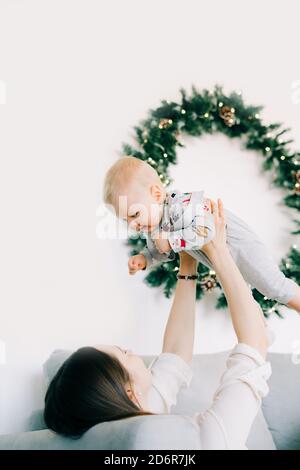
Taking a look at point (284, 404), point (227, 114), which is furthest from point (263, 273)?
A: point (227, 114)

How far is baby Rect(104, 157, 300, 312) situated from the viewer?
4.28ft

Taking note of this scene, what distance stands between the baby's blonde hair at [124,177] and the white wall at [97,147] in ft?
2.02

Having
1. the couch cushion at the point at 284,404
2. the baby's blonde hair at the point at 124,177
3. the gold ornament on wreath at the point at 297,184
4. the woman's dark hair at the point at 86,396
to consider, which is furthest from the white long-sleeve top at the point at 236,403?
the gold ornament on wreath at the point at 297,184

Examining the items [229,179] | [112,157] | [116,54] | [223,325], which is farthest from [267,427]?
[116,54]

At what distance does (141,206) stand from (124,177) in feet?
0.30

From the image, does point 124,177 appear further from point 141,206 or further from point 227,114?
point 227,114

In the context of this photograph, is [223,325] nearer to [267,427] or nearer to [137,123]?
[267,427]

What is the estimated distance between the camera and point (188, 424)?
94 centimetres

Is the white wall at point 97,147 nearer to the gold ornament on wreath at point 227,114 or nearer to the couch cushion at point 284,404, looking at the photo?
the gold ornament on wreath at point 227,114

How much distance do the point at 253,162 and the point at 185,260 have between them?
85 centimetres

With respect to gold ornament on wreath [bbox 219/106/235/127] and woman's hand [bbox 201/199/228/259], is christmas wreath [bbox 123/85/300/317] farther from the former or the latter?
woman's hand [bbox 201/199/228/259]

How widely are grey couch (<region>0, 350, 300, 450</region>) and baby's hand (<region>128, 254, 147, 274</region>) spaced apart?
43cm

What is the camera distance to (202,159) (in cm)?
212

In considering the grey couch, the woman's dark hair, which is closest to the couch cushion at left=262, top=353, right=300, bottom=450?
the grey couch
